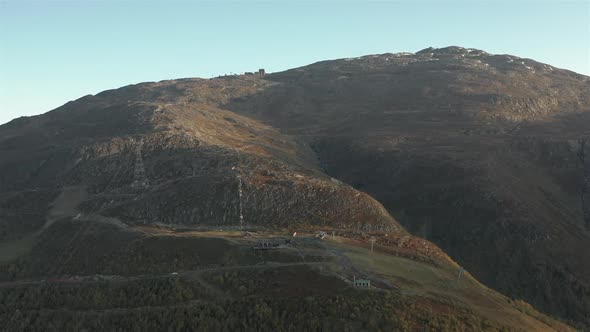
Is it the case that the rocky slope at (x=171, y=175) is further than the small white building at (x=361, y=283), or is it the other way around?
the rocky slope at (x=171, y=175)

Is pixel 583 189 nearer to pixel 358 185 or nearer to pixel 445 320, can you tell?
pixel 358 185

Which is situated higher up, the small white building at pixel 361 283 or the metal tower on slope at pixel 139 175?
the metal tower on slope at pixel 139 175

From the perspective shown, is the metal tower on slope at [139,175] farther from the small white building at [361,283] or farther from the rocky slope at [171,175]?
the small white building at [361,283]

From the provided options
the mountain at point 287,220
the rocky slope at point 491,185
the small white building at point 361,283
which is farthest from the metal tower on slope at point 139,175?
the small white building at point 361,283

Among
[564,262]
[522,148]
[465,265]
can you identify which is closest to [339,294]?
[465,265]

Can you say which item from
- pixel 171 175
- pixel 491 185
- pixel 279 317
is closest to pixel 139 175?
pixel 171 175

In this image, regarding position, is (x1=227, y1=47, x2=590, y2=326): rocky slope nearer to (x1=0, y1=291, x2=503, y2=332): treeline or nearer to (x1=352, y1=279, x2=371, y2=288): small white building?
(x1=352, y1=279, x2=371, y2=288): small white building
